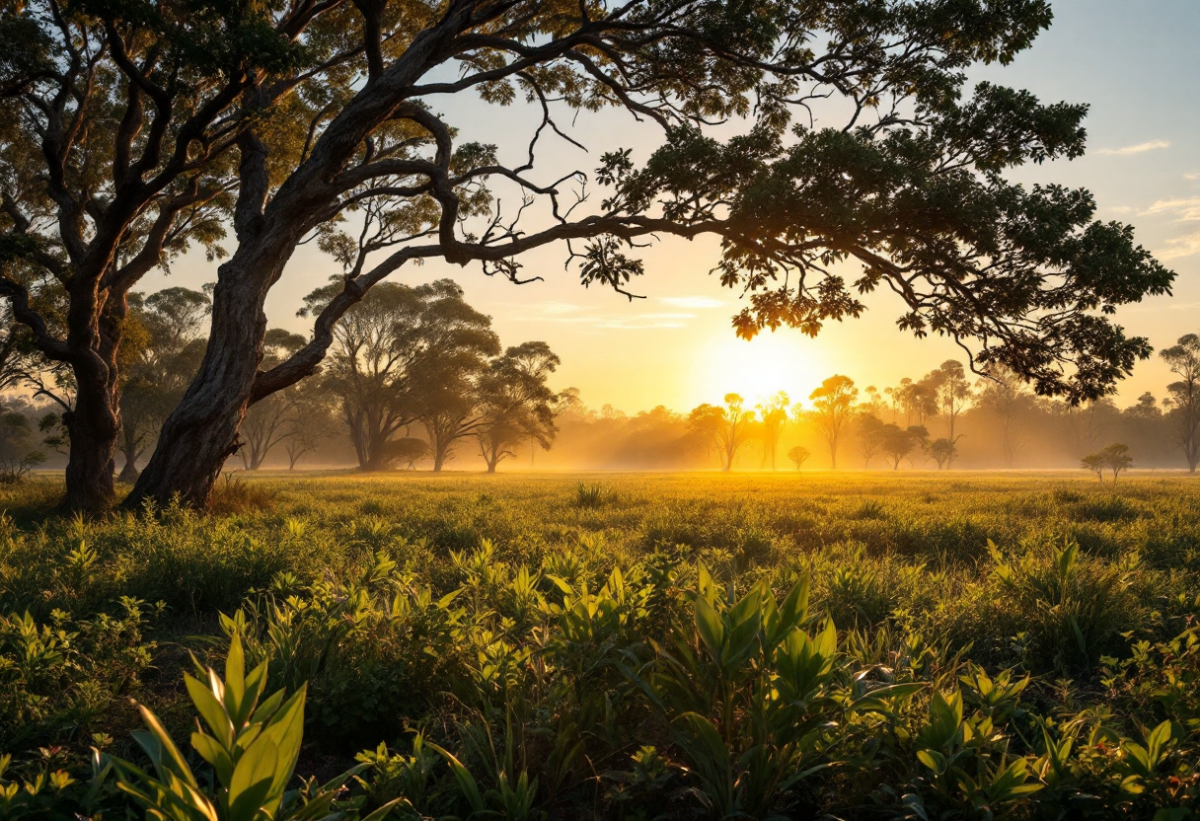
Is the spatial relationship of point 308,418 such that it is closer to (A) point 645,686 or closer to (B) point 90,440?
(B) point 90,440

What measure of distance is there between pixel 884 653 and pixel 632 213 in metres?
8.19

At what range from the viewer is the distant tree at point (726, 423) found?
89.4m

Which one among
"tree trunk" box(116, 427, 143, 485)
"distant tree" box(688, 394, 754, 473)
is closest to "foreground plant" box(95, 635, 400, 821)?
"tree trunk" box(116, 427, 143, 485)

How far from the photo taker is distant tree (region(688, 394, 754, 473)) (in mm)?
89438

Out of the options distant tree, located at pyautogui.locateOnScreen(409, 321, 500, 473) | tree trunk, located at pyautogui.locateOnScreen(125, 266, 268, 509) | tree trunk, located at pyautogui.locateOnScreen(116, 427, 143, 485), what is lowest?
tree trunk, located at pyautogui.locateOnScreen(116, 427, 143, 485)

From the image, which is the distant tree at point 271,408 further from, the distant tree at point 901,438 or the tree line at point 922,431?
the distant tree at point 901,438

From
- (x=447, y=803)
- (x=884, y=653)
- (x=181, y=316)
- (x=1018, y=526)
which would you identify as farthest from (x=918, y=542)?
(x=181, y=316)

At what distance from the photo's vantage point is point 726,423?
93188mm

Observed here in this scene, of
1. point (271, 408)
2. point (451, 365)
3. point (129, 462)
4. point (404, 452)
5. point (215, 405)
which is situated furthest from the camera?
point (271, 408)

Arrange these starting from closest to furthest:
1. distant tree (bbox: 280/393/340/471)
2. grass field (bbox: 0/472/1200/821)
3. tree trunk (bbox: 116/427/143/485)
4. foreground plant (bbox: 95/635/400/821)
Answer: foreground plant (bbox: 95/635/400/821)
grass field (bbox: 0/472/1200/821)
tree trunk (bbox: 116/427/143/485)
distant tree (bbox: 280/393/340/471)

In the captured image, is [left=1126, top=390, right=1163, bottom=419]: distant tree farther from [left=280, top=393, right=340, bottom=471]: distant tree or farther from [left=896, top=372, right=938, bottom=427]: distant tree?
[left=280, top=393, right=340, bottom=471]: distant tree

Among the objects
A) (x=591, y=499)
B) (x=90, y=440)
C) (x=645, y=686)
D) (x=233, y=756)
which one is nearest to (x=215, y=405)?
(x=90, y=440)

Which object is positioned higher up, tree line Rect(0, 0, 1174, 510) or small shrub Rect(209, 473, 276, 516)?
tree line Rect(0, 0, 1174, 510)

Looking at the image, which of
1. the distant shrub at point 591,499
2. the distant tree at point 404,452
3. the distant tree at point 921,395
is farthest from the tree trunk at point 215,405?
the distant tree at point 921,395
